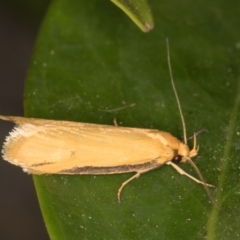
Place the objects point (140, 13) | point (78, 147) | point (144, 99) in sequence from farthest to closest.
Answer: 1. point (144, 99)
2. point (78, 147)
3. point (140, 13)

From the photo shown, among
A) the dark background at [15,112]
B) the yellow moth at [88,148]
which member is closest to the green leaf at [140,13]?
the yellow moth at [88,148]

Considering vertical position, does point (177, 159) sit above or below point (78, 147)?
below

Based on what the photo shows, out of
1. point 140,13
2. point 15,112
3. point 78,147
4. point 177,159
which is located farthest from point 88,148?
point 15,112

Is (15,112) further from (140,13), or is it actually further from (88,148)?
(140,13)

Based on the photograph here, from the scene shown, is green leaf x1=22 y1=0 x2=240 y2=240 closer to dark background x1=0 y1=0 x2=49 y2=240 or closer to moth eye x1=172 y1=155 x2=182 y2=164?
moth eye x1=172 y1=155 x2=182 y2=164

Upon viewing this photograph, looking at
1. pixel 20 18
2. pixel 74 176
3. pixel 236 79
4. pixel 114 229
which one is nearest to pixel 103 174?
pixel 74 176

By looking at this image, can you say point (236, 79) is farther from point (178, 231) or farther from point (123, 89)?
point (178, 231)
